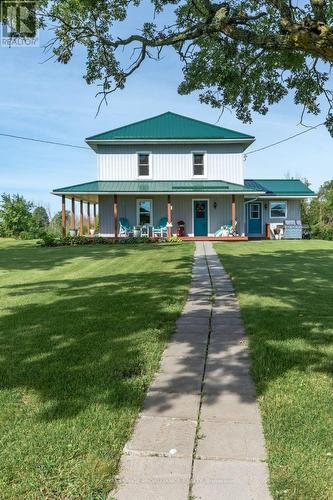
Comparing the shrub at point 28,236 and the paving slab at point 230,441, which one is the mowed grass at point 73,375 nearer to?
the paving slab at point 230,441

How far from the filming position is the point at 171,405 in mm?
3402

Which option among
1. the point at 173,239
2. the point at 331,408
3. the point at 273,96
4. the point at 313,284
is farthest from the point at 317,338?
the point at 173,239

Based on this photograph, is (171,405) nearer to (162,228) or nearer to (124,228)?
(162,228)

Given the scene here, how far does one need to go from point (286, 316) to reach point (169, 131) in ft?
70.9

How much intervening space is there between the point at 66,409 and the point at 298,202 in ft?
89.8

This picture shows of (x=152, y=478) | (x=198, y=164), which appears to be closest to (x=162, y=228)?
(x=198, y=164)

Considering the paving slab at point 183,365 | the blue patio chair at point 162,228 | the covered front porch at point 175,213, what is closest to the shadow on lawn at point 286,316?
the paving slab at point 183,365

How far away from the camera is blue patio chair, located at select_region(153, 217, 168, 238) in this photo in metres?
24.9

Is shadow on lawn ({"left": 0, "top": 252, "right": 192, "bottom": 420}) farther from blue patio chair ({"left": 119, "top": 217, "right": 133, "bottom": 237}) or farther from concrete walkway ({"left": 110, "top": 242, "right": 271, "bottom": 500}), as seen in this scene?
blue patio chair ({"left": 119, "top": 217, "right": 133, "bottom": 237})

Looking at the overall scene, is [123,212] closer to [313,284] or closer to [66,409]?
[313,284]

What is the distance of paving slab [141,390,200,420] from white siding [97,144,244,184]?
2314 centimetres

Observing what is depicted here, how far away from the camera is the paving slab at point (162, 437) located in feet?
9.03

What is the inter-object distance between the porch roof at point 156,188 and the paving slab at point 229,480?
69.8 feet

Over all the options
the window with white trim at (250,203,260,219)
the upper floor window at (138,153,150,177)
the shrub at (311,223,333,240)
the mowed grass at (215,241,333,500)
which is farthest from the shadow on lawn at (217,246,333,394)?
the window with white trim at (250,203,260,219)
